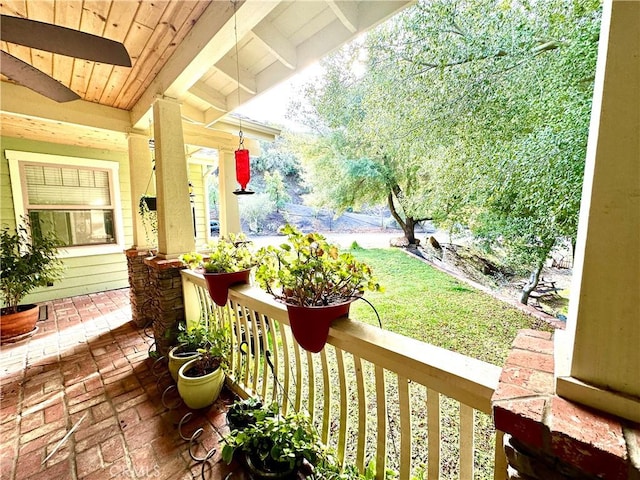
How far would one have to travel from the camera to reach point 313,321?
1.06 metres

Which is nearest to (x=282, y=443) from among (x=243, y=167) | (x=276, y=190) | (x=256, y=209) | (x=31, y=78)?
(x=243, y=167)

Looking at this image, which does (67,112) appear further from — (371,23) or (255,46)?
(371,23)

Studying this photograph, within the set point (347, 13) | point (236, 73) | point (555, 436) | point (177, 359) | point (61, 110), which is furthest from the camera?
point (61, 110)

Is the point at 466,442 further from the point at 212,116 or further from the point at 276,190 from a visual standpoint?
the point at 276,190

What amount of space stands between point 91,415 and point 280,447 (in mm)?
1457

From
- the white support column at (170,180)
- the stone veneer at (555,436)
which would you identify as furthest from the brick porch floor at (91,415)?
the stone veneer at (555,436)

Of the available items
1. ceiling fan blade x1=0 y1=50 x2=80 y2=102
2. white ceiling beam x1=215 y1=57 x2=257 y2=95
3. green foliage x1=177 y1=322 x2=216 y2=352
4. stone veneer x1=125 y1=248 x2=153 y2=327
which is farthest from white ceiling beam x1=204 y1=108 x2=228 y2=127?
green foliage x1=177 y1=322 x2=216 y2=352

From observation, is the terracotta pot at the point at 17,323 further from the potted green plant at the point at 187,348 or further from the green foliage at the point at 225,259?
the green foliage at the point at 225,259

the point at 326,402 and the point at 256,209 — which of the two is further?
the point at 256,209

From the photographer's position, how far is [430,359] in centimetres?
86

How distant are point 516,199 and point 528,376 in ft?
12.2

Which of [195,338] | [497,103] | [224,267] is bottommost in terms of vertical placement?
[195,338]

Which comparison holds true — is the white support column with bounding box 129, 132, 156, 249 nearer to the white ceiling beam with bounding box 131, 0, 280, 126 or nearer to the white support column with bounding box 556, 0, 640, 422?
the white ceiling beam with bounding box 131, 0, 280, 126

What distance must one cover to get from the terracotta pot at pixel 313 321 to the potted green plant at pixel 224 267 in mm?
728
